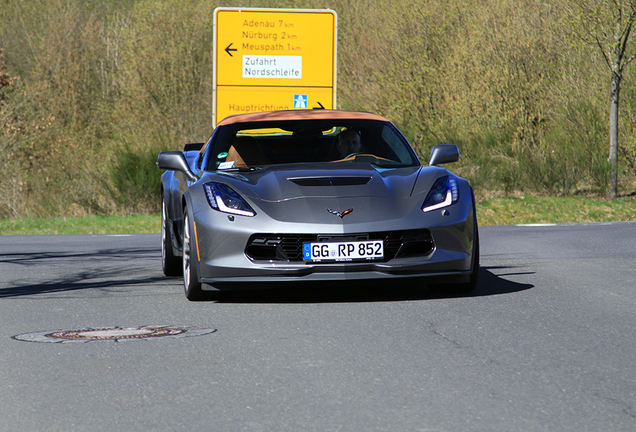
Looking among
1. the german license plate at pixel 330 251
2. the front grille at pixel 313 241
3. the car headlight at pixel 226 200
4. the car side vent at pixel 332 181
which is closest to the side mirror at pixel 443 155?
the car side vent at pixel 332 181

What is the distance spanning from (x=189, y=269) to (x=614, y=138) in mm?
16535

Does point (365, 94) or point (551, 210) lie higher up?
point (365, 94)

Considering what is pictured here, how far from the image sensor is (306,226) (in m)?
6.31

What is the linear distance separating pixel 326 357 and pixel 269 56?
14.5 meters

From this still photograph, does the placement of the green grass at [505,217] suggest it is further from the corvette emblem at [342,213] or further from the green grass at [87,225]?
the corvette emblem at [342,213]

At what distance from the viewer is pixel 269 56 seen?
18766mm

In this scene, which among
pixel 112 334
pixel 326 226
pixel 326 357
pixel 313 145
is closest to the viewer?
pixel 326 357

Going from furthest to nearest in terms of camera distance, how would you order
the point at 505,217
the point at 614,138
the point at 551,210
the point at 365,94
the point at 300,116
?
1. the point at 365,94
2. the point at 614,138
3. the point at 551,210
4. the point at 505,217
5. the point at 300,116

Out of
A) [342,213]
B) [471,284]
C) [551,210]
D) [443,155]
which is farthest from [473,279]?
[551,210]

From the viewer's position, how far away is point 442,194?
22.1ft

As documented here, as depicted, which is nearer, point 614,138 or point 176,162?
point 176,162

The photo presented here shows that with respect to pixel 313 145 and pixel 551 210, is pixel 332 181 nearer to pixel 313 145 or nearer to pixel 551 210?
pixel 313 145

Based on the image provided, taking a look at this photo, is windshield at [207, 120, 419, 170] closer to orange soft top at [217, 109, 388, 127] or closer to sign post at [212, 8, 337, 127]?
orange soft top at [217, 109, 388, 127]

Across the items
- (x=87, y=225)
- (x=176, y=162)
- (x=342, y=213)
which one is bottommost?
(x=87, y=225)
